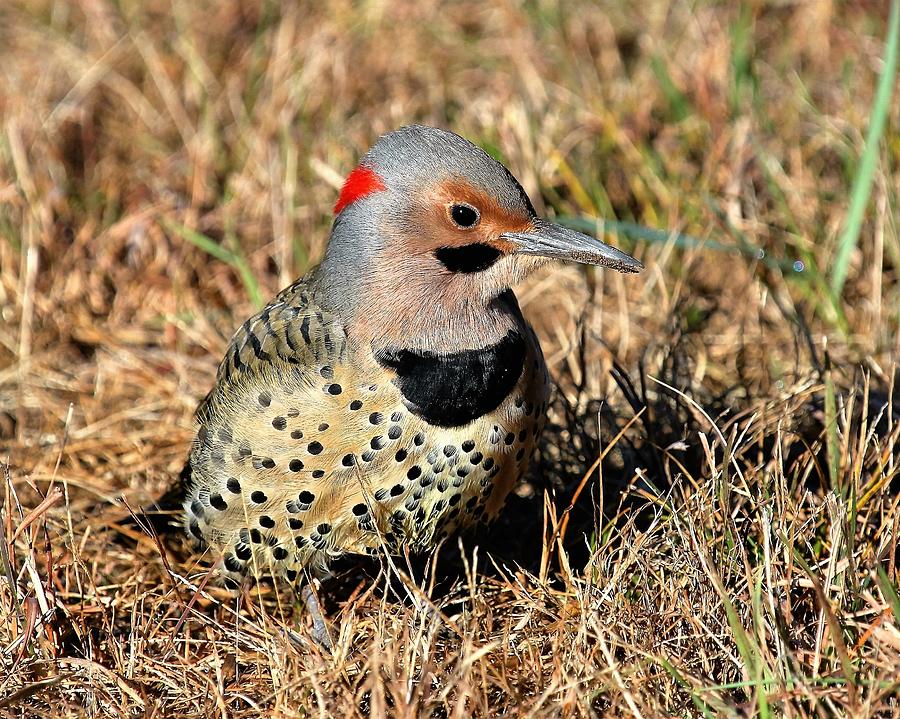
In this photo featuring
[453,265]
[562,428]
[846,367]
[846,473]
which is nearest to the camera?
[453,265]

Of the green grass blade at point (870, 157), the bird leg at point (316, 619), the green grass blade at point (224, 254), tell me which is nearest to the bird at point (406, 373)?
the bird leg at point (316, 619)

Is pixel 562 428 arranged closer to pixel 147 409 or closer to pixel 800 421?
pixel 800 421

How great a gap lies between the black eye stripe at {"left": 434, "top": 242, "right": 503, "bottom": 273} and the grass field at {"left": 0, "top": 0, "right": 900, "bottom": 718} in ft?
2.04

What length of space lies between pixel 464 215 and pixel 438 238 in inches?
3.8

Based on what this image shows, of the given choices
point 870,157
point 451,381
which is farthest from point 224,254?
point 870,157

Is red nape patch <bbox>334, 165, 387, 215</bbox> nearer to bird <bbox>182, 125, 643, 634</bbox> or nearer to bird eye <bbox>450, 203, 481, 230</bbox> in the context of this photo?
bird <bbox>182, 125, 643, 634</bbox>

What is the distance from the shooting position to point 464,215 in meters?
3.37

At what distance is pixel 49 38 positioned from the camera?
21.8 ft

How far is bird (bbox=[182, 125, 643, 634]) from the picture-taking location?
133 inches

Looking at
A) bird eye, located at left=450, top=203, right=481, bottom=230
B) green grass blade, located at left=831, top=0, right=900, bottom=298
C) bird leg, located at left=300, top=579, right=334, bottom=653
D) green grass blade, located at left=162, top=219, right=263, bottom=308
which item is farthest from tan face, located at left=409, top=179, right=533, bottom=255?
green grass blade, located at left=831, top=0, right=900, bottom=298

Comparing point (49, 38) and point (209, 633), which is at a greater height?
point (49, 38)

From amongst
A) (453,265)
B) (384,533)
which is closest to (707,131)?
(453,265)

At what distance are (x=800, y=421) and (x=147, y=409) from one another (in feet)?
8.30

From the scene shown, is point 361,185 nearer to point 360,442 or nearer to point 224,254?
point 360,442
